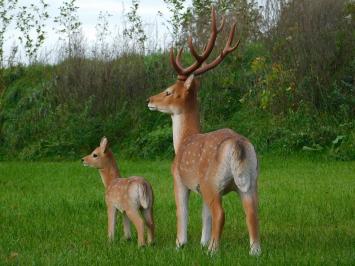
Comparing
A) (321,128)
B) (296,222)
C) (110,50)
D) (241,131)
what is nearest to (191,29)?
(110,50)

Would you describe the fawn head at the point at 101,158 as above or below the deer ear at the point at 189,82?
below

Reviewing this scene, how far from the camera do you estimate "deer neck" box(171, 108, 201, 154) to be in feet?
26.2

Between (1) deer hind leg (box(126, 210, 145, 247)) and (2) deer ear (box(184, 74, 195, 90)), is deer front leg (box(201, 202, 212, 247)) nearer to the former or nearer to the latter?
(1) deer hind leg (box(126, 210, 145, 247))

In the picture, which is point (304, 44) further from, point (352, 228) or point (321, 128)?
point (352, 228)

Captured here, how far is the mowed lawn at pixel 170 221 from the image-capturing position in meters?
6.87

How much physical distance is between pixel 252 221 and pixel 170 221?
10.0 ft

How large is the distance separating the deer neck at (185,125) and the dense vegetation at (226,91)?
8.78 meters

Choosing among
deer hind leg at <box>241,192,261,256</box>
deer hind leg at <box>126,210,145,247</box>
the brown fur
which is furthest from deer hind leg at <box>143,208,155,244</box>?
deer hind leg at <box>241,192,261,256</box>

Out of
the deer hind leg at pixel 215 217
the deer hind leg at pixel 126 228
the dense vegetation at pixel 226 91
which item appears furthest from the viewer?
the dense vegetation at pixel 226 91

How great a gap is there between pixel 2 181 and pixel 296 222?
22.9ft

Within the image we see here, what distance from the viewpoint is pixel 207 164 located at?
7055 mm

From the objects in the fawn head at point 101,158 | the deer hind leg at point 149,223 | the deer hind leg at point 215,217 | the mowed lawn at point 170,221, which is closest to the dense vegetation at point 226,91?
the mowed lawn at point 170,221

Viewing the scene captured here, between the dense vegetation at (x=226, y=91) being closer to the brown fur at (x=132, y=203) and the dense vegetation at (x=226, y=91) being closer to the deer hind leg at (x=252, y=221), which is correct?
the brown fur at (x=132, y=203)

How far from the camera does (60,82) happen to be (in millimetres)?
21562
